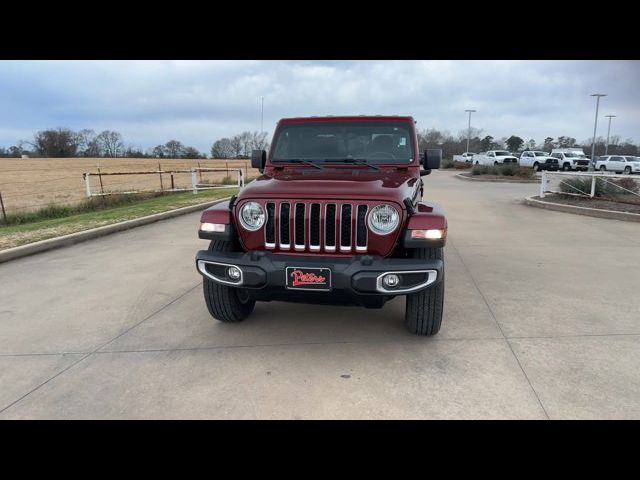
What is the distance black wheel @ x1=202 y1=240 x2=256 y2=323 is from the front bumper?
288mm

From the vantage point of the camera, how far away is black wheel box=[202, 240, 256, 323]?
3.79 metres

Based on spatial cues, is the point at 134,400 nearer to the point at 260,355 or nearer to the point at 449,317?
the point at 260,355

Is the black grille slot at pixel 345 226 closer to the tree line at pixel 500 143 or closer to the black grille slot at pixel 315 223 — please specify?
the black grille slot at pixel 315 223

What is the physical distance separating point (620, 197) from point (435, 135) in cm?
7299

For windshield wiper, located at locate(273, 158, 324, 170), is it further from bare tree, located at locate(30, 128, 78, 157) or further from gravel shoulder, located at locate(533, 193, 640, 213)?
bare tree, located at locate(30, 128, 78, 157)

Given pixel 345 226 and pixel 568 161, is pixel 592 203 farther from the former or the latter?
pixel 568 161

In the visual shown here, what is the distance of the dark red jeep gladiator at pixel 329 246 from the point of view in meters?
3.27

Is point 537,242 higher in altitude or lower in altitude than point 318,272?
lower

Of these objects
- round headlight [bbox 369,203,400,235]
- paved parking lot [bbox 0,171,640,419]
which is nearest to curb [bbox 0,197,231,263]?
paved parking lot [bbox 0,171,640,419]

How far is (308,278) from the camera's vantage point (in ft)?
10.8

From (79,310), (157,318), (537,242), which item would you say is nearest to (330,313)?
(157,318)

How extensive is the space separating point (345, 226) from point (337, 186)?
0.36m

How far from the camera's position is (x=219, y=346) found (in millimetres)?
3773

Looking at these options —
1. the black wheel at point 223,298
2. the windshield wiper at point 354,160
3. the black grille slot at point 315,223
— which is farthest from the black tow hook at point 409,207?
the black wheel at point 223,298
